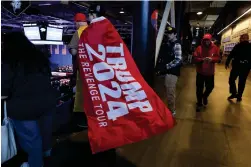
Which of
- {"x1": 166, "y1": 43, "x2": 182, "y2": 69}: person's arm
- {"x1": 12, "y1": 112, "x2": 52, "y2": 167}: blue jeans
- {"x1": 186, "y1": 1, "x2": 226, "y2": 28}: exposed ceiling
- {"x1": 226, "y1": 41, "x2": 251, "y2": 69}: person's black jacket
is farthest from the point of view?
{"x1": 186, "y1": 1, "x2": 226, "y2": 28}: exposed ceiling

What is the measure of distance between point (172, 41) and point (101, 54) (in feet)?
6.95

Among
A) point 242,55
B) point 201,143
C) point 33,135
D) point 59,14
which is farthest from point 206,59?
point 59,14

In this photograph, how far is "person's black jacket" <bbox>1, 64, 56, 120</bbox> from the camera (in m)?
1.94

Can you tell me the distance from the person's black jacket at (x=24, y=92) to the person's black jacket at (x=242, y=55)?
4862 mm

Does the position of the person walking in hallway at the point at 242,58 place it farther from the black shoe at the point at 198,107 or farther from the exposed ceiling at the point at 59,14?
the exposed ceiling at the point at 59,14

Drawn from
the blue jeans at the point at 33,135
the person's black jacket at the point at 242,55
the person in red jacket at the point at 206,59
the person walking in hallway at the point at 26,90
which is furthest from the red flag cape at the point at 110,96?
the person's black jacket at the point at 242,55

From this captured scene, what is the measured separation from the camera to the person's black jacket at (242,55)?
542 cm

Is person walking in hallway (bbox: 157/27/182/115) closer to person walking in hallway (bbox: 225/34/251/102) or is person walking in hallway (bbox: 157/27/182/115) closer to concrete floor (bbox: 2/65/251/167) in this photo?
concrete floor (bbox: 2/65/251/167)

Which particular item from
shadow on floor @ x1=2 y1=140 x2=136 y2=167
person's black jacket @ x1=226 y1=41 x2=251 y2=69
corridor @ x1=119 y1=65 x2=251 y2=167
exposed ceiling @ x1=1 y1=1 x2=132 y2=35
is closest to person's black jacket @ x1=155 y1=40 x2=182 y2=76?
corridor @ x1=119 y1=65 x2=251 y2=167

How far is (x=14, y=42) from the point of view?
204 centimetres

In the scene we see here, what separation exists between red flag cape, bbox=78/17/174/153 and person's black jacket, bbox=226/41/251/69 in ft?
14.0

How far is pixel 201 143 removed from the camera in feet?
10.8

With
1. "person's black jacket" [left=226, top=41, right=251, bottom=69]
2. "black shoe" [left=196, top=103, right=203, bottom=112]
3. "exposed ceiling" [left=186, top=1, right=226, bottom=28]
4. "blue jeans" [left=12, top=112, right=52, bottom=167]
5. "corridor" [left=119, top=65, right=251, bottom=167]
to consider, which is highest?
"exposed ceiling" [left=186, top=1, right=226, bottom=28]

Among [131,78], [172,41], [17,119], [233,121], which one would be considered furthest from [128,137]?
[233,121]
